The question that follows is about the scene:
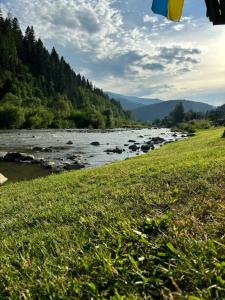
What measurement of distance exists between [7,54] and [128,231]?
161721mm

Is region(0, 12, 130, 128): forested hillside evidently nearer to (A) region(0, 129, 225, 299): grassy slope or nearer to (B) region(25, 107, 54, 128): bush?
(B) region(25, 107, 54, 128): bush

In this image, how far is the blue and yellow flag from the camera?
18.3ft

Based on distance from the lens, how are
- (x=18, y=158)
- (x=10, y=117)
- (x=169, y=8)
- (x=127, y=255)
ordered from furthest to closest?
(x=10, y=117), (x=18, y=158), (x=169, y=8), (x=127, y=255)

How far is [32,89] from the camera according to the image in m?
161

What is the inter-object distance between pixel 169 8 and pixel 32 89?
531 ft

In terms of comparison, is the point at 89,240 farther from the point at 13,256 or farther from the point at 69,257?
the point at 13,256

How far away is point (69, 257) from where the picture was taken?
14.2ft

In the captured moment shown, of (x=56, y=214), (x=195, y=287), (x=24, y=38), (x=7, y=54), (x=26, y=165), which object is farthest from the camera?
(x=24, y=38)

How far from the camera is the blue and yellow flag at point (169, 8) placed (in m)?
5.57

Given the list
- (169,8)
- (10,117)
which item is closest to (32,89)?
(10,117)

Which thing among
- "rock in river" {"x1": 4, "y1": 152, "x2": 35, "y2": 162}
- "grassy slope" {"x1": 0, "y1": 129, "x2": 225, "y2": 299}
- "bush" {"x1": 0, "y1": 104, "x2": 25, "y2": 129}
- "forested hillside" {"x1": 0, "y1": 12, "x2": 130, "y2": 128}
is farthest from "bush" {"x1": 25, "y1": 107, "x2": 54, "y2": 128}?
"grassy slope" {"x1": 0, "y1": 129, "x2": 225, "y2": 299}

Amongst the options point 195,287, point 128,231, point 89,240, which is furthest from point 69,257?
point 195,287

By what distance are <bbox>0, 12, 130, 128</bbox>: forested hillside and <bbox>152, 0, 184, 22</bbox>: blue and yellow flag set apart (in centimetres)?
9967

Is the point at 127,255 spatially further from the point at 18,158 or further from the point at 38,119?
the point at 38,119
